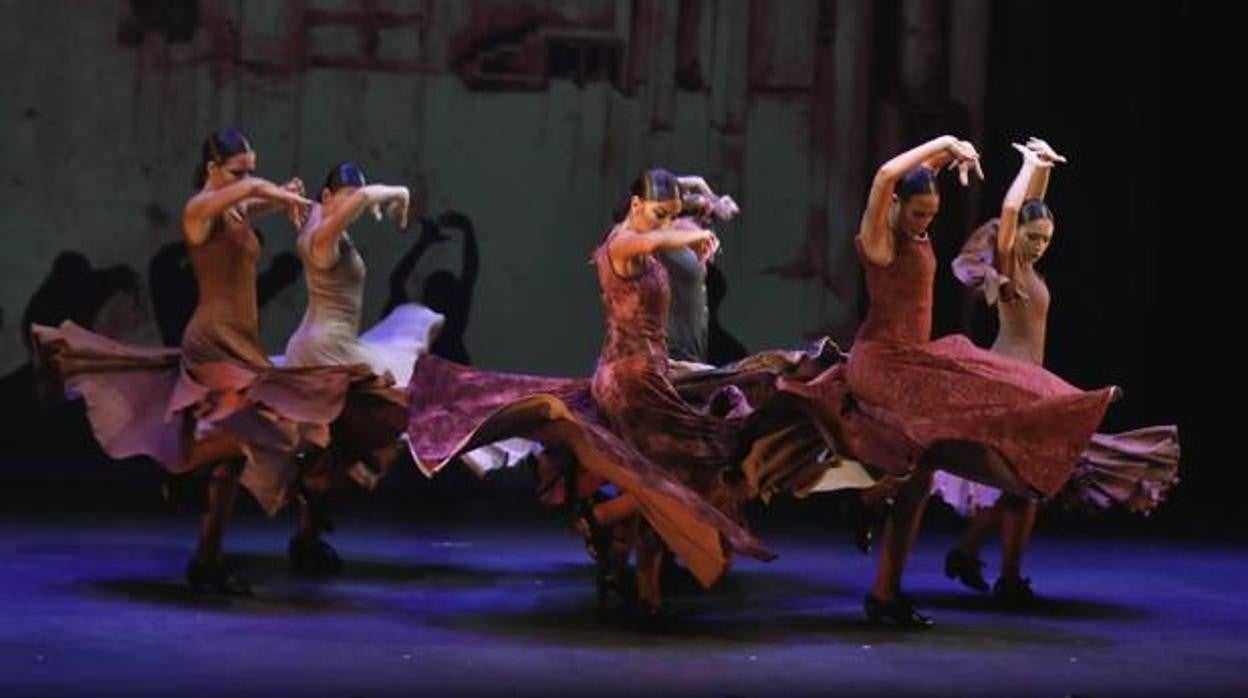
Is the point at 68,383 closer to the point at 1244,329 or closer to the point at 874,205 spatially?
the point at 874,205

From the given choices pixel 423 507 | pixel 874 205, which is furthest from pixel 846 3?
pixel 874 205

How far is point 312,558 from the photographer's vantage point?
23.9ft

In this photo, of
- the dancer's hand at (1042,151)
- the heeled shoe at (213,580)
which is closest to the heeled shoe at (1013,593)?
the dancer's hand at (1042,151)

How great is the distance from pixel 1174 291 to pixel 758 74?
2.12m

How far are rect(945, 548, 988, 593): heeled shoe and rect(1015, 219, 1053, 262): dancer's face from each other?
98 cm

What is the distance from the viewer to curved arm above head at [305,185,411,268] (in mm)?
7168

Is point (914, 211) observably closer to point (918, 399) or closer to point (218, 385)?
point (918, 399)

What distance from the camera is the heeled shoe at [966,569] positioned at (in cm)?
714

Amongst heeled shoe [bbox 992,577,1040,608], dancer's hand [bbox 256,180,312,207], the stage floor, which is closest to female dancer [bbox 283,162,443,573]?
the stage floor

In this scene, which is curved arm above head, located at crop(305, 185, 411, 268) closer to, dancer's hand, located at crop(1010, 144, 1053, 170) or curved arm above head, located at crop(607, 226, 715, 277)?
curved arm above head, located at crop(607, 226, 715, 277)

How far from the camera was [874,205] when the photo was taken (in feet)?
20.6

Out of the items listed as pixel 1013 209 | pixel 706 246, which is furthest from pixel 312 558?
pixel 1013 209

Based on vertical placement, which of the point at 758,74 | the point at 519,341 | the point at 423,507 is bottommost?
the point at 423,507

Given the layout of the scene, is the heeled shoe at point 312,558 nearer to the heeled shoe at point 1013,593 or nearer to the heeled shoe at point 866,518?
the heeled shoe at point 866,518
